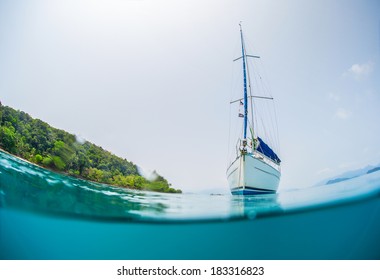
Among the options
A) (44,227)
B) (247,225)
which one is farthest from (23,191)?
(247,225)

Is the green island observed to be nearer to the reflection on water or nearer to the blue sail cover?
the reflection on water

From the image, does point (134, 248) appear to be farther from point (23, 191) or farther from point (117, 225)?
point (23, 191)

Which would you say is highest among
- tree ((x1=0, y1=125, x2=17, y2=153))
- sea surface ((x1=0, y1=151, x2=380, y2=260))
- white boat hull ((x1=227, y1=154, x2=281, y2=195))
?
tree ((x1=0, y1=125, x2=17, y2=153))

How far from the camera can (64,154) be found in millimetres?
18875

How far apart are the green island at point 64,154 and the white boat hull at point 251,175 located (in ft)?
23.8

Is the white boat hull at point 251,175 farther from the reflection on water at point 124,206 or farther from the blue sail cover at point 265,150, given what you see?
the reflection on water at point 124,206

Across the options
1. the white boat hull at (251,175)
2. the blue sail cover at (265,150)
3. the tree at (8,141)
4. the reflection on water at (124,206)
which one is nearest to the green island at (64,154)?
the tree at (8,141)

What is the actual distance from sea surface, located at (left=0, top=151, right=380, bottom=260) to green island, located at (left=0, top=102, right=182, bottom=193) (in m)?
2.85

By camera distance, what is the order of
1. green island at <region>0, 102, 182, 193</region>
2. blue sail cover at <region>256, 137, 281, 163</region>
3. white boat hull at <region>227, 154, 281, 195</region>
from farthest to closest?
1. green island at <region>0, 102, 182, 193</region>
2. blue sail cover at <region>256, 137, 281, 163</region>
3. white boat hull at <region>227, 154, 281, 195</region>

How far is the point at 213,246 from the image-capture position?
1294 centimetres

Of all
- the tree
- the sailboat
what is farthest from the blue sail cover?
the tree

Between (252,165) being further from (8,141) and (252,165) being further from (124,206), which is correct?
(8,141)

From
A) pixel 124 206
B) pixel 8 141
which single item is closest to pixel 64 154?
pixel 8 141

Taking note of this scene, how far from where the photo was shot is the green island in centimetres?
1682
